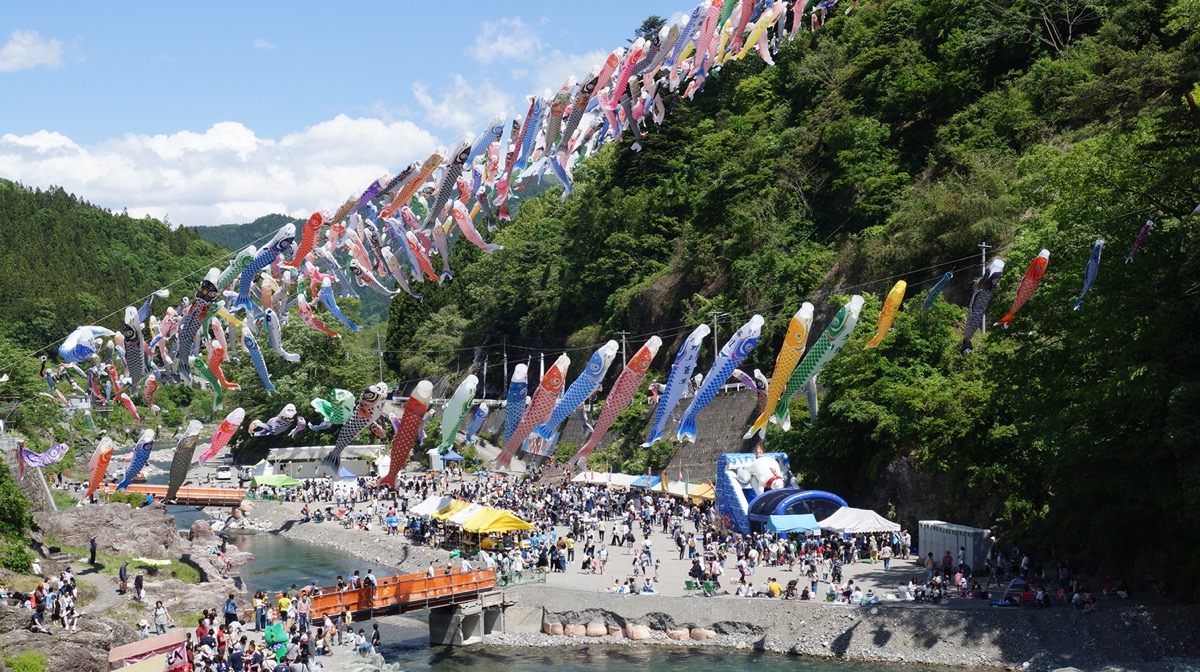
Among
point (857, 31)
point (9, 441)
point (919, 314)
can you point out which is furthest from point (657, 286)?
point (9, 441)

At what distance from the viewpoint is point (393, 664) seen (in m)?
23.4

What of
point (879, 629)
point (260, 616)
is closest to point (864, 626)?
point (879, 629)

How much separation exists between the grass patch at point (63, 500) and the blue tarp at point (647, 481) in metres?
18.1

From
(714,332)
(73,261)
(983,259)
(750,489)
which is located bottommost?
(750,489)

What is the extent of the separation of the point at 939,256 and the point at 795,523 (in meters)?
13.7

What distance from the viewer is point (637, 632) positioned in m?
Result: 25.4

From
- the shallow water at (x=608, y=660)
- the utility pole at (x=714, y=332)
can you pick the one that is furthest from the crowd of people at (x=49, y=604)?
the utility pole at (x=714, y=332)

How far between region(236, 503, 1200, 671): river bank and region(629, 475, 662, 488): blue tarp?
8862 millimetres

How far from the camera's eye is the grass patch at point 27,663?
60.3 ft

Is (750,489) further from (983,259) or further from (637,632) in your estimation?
(983,259)

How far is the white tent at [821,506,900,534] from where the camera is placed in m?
27.6

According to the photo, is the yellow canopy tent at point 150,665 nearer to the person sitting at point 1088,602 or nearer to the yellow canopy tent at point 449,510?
the yellow canopy tent at point 449,510

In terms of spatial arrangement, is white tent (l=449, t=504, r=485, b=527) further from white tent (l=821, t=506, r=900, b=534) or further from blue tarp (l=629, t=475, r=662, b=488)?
white tent (l=821, t=506, r=900, b=534)

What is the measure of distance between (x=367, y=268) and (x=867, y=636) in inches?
505
